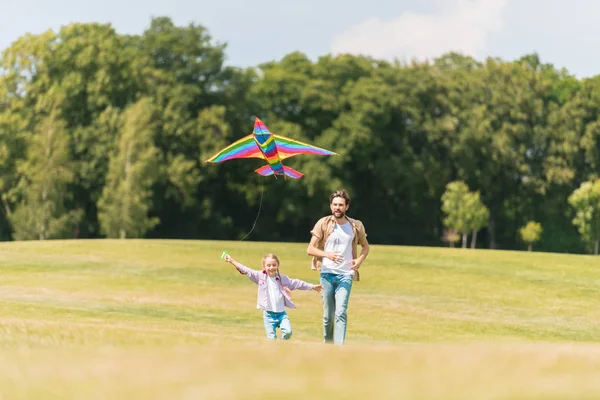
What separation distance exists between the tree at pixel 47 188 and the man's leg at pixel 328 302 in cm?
5100

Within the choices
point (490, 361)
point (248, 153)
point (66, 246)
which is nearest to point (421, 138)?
point (66, 246)

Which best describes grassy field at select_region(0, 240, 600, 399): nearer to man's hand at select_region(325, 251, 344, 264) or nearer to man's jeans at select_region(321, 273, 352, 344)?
man's jeans at select_region(321, 273, 352, 344)

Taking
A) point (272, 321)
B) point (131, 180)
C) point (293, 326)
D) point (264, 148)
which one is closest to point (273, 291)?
point (272, 321)

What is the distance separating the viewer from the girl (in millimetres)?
13094

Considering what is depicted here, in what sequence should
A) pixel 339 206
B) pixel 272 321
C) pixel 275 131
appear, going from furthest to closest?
pixel 275 131, pixel 272 321, pixel 339 206

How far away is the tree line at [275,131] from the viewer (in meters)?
63.9

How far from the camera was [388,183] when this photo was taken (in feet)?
229

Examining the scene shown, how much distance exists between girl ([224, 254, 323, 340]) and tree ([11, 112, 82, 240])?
167 feet

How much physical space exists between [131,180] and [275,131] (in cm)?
1255

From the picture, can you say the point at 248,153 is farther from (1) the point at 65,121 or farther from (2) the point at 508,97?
(2) the point at 508,97

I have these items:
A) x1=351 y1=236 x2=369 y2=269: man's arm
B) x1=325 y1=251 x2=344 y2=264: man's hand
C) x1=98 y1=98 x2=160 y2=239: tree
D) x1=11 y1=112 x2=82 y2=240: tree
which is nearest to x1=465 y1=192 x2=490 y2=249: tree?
x1=98 y1=98 x2=160 y2=239: tree

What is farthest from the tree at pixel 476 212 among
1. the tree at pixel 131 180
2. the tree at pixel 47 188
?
the tree at pixel 47 188

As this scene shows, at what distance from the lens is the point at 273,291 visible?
13117 mm

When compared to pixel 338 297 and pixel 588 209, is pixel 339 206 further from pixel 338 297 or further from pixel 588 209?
pixel 588 209
